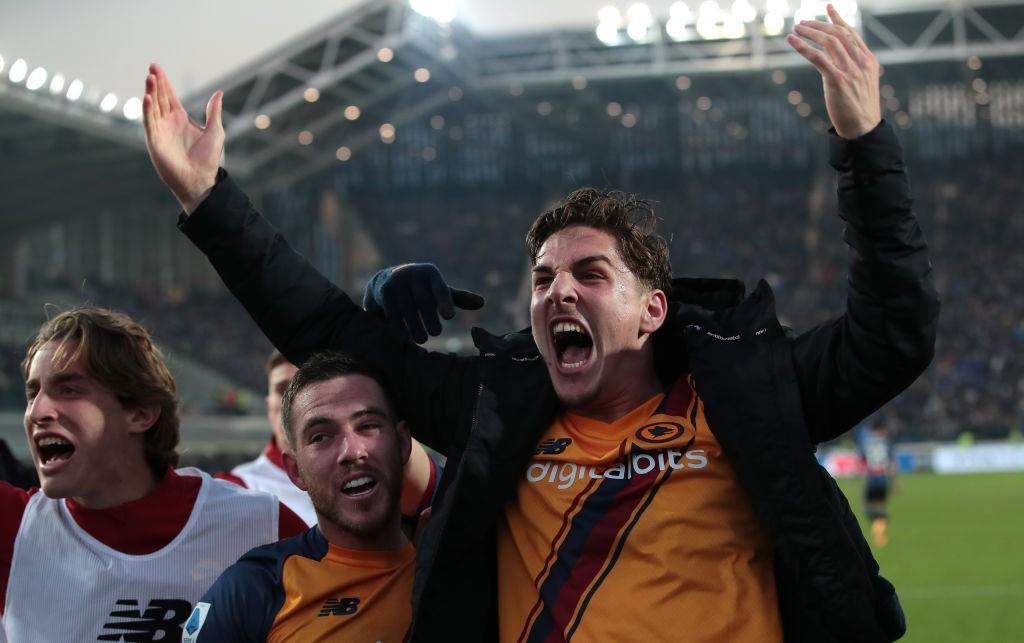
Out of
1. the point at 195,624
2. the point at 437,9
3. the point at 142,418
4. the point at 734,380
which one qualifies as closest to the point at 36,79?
the point at 437,9

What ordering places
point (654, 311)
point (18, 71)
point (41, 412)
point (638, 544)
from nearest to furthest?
point (638, 544) < point (654, 311) < point (41, 412) < point (18, 71)

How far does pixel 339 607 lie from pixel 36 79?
2391 cm

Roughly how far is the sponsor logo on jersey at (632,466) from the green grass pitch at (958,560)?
21.1 feet

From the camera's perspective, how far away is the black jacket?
8.02 ft

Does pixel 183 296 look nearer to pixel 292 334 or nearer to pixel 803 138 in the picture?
pixel 803 138

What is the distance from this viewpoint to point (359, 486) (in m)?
2.84

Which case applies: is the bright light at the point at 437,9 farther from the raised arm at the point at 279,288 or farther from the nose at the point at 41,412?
the nose at the point at 41,412

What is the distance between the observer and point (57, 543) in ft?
10.1

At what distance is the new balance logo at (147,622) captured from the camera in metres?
2.96

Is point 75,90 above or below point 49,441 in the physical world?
above

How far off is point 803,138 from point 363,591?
39.6 meters

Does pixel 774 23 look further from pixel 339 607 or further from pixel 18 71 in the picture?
pixel 339 607

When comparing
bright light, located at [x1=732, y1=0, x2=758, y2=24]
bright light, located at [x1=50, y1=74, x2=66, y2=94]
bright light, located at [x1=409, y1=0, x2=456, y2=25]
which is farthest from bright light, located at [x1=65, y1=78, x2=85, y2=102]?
bright light, located at [x1=732, y1=0, x2=758, y2=24]

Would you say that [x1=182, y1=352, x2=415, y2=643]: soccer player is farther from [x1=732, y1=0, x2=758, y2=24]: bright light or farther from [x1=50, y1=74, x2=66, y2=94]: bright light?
[x1=732, y1=0, x2=758, y2=24]: bright light
